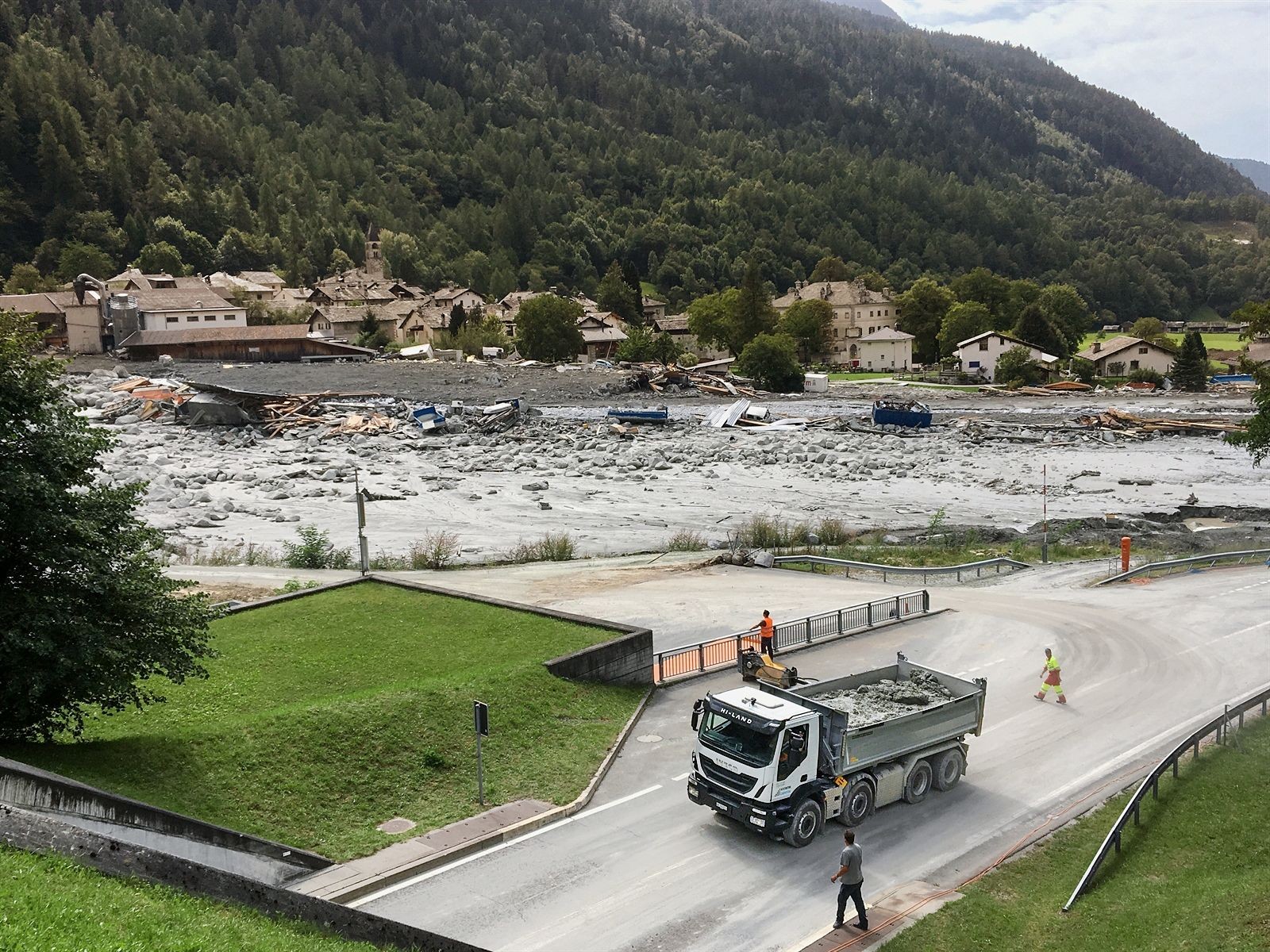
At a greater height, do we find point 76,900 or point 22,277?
point 22,277

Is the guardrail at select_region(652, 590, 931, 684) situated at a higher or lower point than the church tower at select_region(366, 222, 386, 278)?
lower

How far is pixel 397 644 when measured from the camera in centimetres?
1902

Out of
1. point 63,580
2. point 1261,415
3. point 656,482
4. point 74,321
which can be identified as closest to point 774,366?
point 656,482

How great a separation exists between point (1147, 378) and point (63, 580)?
104 metres

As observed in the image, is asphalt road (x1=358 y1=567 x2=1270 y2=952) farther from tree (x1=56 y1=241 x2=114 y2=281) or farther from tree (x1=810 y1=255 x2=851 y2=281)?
tree (x1=810 y1=255 x2=851 y2=281)

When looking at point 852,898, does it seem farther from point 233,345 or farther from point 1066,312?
point 1066,312

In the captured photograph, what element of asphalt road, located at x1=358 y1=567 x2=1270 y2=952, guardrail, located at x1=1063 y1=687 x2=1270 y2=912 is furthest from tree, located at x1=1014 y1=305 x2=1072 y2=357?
guardrail, located at x1=1063 y1=687 x2=1270 y2=912

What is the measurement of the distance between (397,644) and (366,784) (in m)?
5.07

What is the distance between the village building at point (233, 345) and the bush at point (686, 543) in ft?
247

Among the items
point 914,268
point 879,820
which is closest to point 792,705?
point 879,820

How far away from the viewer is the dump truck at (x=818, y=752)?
13438 mm

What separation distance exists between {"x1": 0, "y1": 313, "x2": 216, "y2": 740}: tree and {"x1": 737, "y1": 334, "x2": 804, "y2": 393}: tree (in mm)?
82665

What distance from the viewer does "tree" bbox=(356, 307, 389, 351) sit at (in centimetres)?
11844

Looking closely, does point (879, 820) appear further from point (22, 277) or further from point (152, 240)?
point (152, 240)
